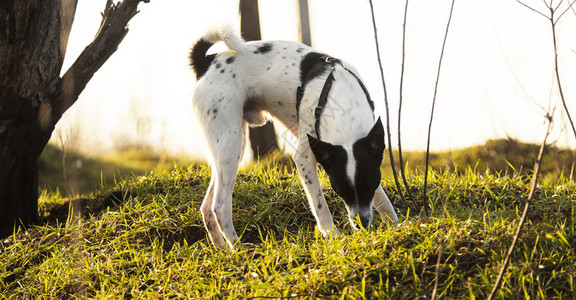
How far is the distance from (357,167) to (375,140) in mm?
233

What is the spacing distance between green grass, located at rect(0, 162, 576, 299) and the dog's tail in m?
1.31

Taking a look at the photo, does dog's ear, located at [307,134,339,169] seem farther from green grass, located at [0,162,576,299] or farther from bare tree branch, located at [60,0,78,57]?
bare tree branch, located at [60,0,78,57]

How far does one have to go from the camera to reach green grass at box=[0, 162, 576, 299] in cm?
325

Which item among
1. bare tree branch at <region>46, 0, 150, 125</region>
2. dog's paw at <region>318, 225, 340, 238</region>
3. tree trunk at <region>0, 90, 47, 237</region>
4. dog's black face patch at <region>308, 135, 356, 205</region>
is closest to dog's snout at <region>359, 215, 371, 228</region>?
dog's black face patch at <region>308, 135, 356, 205</region>

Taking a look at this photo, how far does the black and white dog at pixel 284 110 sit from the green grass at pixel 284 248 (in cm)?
29

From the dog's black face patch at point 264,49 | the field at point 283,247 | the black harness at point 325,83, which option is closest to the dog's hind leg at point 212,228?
the field at point 283,247

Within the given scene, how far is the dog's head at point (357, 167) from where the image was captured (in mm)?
3953

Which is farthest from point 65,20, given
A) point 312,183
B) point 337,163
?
point 337,163

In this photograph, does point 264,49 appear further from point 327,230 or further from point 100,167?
point 100,167

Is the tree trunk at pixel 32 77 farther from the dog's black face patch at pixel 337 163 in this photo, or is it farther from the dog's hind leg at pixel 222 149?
the dog's black face patch at pixel 337 163

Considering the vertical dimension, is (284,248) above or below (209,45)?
below

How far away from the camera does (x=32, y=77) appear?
539 centimetres

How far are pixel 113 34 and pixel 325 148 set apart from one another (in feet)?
9.00

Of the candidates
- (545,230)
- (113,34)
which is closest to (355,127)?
(545,230)
